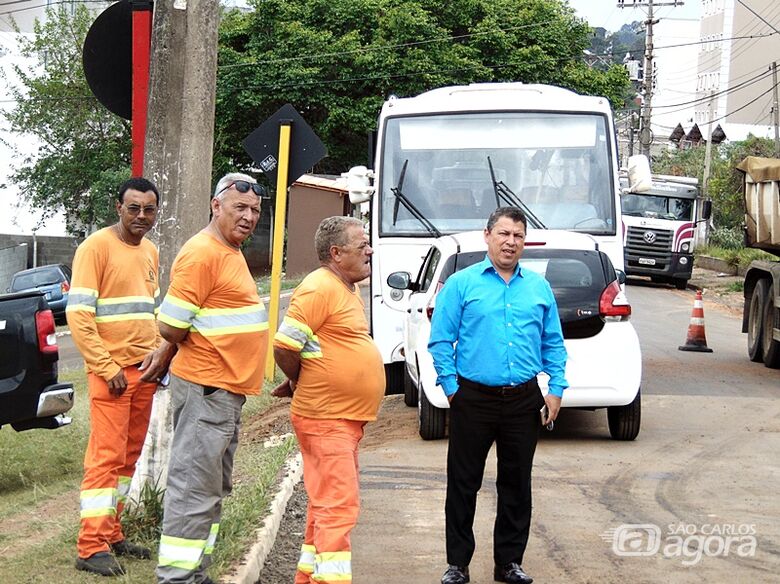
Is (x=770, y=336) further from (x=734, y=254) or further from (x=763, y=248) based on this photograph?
(x=734, y=254)

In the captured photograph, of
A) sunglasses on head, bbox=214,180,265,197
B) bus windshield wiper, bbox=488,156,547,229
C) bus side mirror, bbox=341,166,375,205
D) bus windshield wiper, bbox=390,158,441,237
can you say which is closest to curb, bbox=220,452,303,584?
sunglasses on head, bbox=214,180,265,197

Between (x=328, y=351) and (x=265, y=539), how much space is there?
4.76 feet

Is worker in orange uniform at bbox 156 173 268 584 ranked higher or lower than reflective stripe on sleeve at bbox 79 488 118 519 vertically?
higher

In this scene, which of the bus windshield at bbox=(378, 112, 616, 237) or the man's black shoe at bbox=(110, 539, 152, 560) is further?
the bus windshield at bbox=(378, 112, 616, 237)

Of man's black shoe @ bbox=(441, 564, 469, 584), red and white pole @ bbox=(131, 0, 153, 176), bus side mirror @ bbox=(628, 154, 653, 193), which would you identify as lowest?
man's black shoe @ bbox=(441, 564, 469, 584)

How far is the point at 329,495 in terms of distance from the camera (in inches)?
224

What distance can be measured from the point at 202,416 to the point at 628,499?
385 centimetres

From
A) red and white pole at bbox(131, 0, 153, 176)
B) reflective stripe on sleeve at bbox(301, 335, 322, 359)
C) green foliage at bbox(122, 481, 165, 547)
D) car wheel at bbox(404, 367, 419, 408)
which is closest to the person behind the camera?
reflective stripe on sleeve at bbox(301, 335, 322, 359)

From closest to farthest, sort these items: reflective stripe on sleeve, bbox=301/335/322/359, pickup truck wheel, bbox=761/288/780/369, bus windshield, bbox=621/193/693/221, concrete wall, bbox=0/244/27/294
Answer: reflective stripe on sleeve, bbox=301/335/322/359, pickup truck wheel, bbox=761/288/780/369, bus windshield, bbox=621/193/693/221, concrete wall, bbox=0/244/27/294

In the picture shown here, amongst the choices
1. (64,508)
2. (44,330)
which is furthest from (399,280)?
(64,508)

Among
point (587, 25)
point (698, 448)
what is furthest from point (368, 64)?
point (698, 448)

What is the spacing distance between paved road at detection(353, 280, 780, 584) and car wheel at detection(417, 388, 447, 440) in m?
0.08

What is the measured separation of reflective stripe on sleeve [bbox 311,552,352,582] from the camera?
558 cm

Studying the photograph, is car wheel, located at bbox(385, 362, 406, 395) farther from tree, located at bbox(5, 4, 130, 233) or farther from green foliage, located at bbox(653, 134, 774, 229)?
tree, located at bbox(5, 4, 130, 233)
